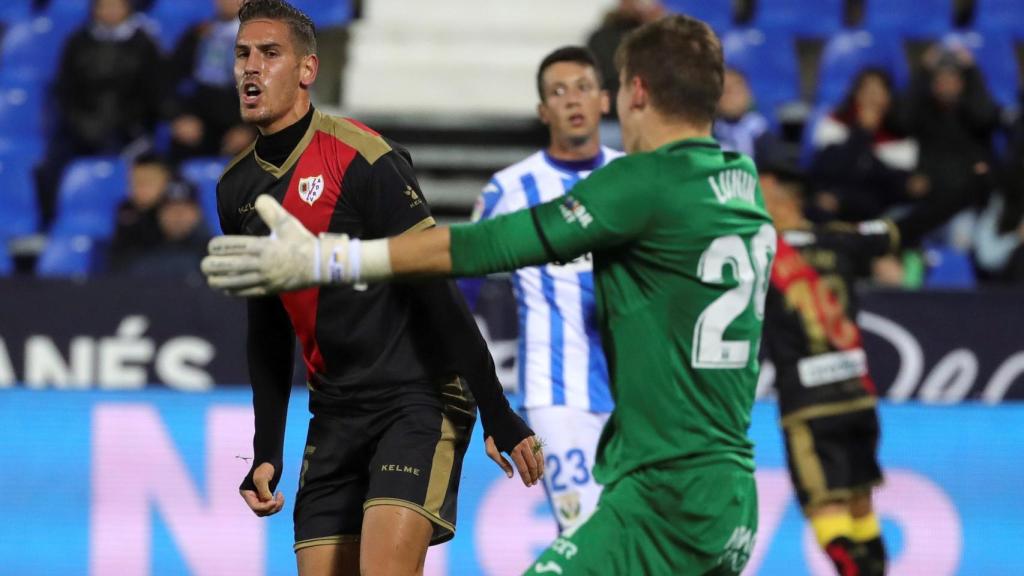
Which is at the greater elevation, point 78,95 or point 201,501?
point 78,95

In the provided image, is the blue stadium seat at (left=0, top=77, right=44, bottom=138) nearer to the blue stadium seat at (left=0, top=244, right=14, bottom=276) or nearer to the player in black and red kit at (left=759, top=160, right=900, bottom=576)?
the blue stadium seat at (left=0, top=244, right=14, bottom=276)

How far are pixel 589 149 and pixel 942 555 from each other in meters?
2.88

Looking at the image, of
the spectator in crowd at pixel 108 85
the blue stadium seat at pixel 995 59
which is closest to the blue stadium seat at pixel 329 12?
the spectator in crowd at pixel 108 85

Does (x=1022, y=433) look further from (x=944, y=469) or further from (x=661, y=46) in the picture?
(x=661, y=46)

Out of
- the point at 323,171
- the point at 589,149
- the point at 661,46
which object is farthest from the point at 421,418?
the point at 589,149

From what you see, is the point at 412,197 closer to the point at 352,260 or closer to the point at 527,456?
the point at 527,456

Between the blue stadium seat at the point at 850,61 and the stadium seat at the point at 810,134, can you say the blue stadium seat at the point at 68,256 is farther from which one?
the blue stadium seat at the point at 850,61

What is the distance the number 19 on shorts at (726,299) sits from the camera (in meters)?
3.97

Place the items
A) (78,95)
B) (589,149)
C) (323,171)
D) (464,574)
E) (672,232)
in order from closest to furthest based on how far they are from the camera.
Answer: (672,232)
(323,171)
(589,149)
(464,574)
(78,95)

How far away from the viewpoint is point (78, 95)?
11961mm

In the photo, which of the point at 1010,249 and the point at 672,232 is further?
the point at 1010,249

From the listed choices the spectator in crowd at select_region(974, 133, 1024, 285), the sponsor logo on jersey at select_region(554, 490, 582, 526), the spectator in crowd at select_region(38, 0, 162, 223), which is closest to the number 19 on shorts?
the sponsor logo on jersey at select_region(554, 490, 582, 526)

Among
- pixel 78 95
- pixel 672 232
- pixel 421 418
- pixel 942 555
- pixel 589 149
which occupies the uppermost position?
pixel 78 95

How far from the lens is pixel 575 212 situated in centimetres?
385
